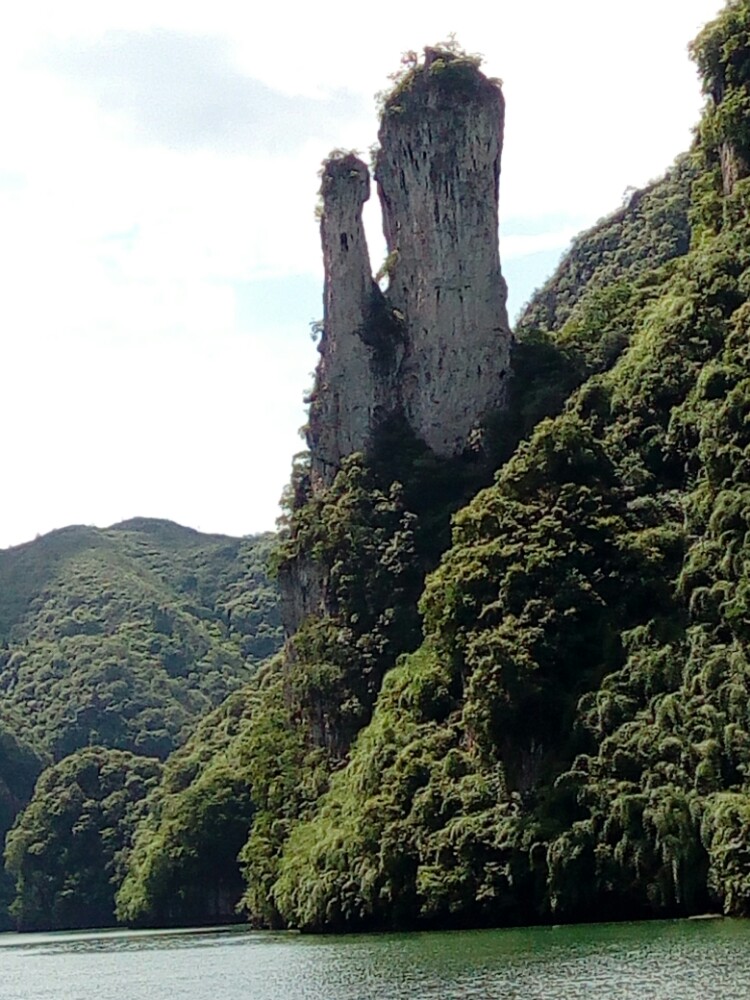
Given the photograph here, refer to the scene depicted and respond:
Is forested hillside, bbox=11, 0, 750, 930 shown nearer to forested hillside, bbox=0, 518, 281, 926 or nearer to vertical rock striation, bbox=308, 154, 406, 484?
vertical rock striation, bbox=308, 154, 406, 484

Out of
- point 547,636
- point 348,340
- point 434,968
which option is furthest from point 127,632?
point 434,968

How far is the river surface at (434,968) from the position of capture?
2547 centimetres

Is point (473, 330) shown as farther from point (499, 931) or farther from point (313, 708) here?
point (499, 931)

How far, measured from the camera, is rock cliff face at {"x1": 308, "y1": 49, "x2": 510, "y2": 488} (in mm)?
63500

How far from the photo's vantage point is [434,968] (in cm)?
3103

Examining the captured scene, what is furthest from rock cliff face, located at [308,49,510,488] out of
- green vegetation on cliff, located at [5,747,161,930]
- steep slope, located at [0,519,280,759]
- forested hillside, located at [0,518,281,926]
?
steep slope, located at [0,519,280,759]

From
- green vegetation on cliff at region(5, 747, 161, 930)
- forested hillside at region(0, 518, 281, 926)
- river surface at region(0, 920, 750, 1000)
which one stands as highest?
forested hillside at region(0, 518, 281, 926)

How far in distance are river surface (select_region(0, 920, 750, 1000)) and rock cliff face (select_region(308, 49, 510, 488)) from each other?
72.9 feet

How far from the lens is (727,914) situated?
38.2 m

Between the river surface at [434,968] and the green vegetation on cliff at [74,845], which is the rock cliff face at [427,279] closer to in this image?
the river surface at [434,968]

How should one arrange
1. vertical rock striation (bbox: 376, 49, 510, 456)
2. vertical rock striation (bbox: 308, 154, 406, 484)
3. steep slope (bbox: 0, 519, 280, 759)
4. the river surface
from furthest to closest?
steep slope (bbox: 0, 519, 280, 759) → vertical rock striation (bbox: 308, 154, 406, 484) → vertical rock striation (bbox: 376, 49, 510, 456) → the river surface

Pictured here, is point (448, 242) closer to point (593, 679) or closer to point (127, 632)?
point (593, 679)

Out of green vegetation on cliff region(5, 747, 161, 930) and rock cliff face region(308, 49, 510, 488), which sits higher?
rock cliff face region(308, 49, 510, 488)

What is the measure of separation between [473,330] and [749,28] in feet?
47.0
